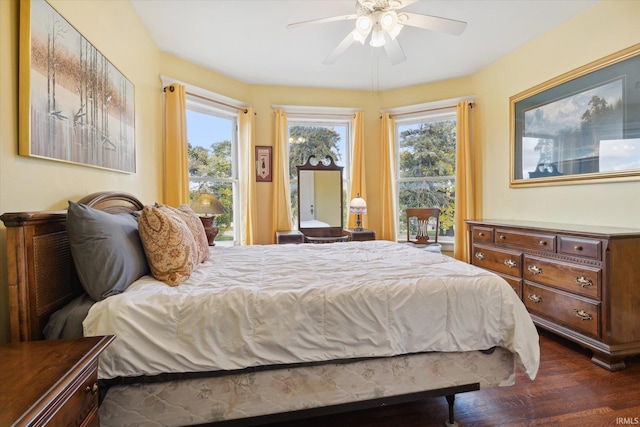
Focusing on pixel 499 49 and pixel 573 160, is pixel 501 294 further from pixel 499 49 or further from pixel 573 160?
pixel 499 49

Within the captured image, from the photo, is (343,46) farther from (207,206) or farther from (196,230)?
(207,206)

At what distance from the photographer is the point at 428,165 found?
4.32 m

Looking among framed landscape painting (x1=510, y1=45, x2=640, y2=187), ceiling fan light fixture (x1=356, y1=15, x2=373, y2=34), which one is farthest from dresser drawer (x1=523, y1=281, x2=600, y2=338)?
ceiling fan light fixture (x1=356, y1=15, x2=373, y2=34)

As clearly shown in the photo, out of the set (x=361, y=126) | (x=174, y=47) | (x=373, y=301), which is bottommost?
(x=373, y=301)

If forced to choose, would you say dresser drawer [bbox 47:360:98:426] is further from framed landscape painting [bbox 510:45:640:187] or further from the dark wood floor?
framed landscape painting [bbox 510:45:640:187]

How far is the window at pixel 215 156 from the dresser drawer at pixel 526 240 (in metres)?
3.11

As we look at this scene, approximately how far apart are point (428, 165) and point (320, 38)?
2.30 meters

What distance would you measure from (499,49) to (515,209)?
70.8 inches

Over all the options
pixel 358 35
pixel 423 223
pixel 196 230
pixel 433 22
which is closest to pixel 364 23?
pixel 358 35

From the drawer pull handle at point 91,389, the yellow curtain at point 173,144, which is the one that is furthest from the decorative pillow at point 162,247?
the yellow curtain at point 173,144

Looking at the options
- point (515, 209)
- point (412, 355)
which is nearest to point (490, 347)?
point (412, 355)

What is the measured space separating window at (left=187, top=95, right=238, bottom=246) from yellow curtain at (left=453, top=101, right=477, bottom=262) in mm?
2983

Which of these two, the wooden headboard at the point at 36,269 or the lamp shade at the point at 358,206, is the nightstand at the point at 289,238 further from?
the wooden headboard at the point at 36,269

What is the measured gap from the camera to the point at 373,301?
4.46ft
